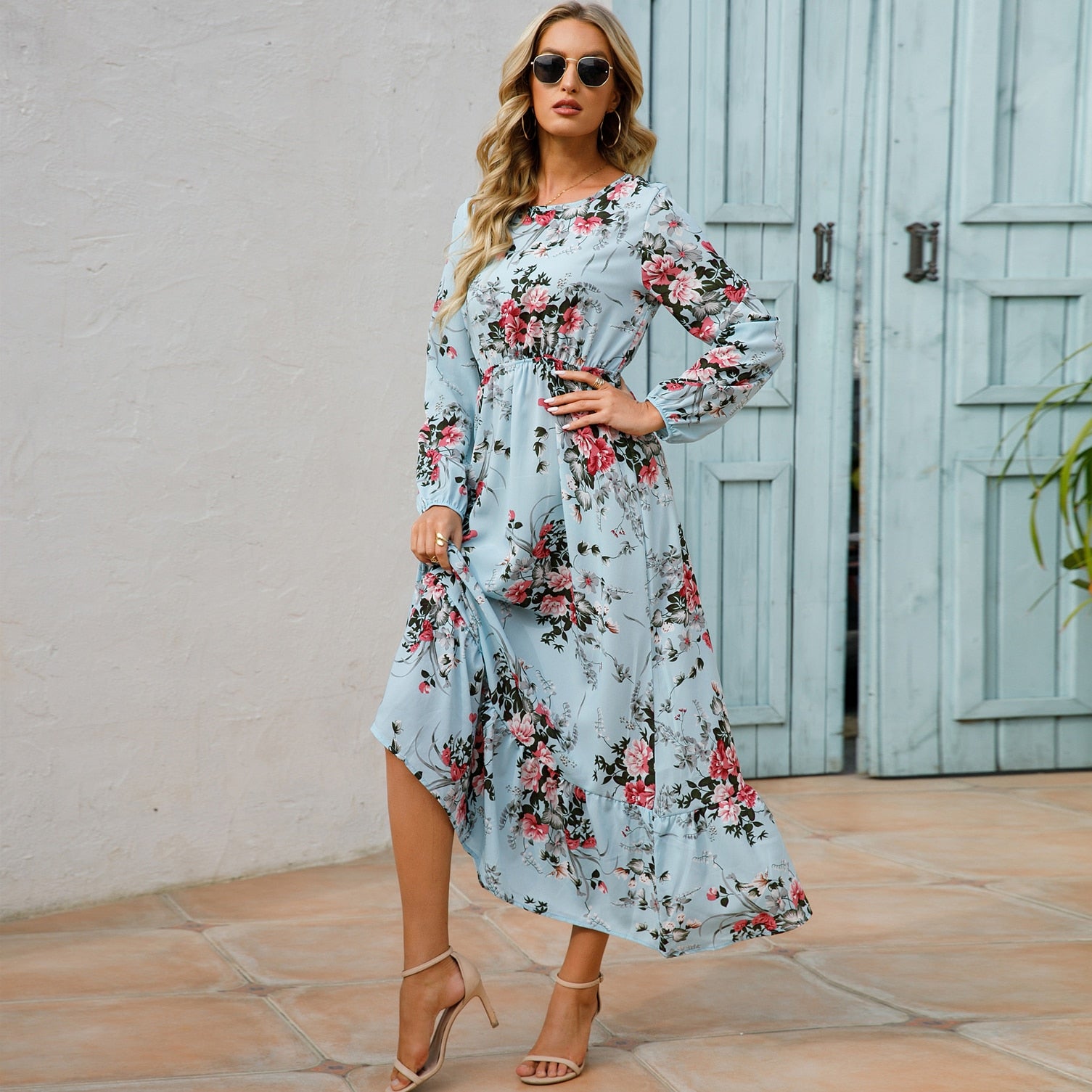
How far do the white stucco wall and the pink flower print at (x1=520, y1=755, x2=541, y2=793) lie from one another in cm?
109

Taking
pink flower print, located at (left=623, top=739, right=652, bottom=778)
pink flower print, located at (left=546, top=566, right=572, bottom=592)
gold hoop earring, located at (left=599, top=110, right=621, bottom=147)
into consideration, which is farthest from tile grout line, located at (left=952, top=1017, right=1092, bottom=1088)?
gold hoop earring, located at (left=599, top=110, right=621, bottom=147)

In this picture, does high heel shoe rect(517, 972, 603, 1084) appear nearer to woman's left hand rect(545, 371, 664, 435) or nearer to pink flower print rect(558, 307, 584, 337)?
woman's left hand rect(545, 371, 664, 435)

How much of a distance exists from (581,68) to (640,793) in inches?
37.8

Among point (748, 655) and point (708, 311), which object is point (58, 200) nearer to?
point (708, 311)

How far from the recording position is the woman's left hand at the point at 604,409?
186 cm

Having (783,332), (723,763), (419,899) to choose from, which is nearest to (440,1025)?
(419,899)

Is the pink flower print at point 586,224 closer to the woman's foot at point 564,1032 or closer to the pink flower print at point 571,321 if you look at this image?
the pink flower print at point 571,321

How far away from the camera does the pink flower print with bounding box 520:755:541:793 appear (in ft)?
6.16

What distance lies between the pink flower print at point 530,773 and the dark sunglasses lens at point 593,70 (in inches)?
35.3

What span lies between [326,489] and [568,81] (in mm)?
1237

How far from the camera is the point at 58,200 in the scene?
2.56 metres

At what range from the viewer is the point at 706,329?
6.28ft

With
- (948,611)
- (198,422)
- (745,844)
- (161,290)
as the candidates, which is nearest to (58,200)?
(161,290)

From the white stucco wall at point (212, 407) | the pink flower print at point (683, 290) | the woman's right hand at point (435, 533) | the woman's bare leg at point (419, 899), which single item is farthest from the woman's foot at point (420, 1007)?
the white stucco wall at point (212, 407)
